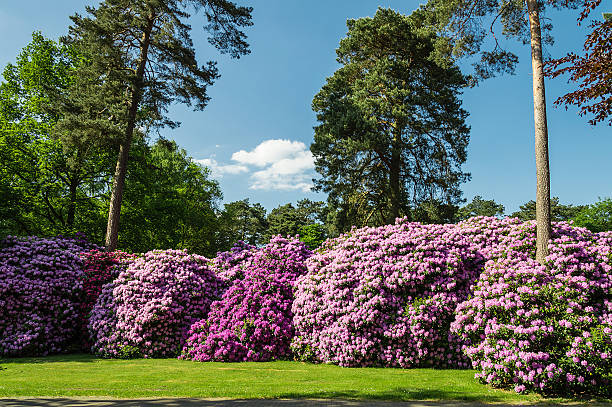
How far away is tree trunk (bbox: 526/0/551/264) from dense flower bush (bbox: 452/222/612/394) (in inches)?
12.5

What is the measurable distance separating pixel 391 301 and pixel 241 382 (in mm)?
4184

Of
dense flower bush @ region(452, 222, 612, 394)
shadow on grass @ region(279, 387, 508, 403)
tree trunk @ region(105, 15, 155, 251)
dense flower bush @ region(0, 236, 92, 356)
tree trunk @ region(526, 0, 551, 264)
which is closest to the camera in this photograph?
shadow on grass @ region(279, 387, 508, 403)

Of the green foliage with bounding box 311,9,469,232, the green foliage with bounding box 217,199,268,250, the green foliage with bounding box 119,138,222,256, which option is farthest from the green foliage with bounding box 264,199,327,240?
the green foliage with bounding box 311,9,469,232

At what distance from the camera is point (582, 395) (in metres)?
6.85

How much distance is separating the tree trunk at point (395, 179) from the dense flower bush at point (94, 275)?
567 inches

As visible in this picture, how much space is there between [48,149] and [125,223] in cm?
570

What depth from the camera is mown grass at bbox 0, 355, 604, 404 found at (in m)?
6.79

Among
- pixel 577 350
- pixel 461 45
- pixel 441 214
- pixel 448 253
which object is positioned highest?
pixel 461 45

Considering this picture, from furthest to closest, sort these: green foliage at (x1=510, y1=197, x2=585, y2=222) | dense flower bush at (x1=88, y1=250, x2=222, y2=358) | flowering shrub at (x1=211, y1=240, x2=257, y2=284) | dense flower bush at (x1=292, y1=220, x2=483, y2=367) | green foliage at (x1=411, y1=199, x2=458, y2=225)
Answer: green foliage at (x1=510, y1=197, x2=585, y2=222)
green foliage at (x1=411, y1=199, x2=458, y2=225)
flowering shrub at (x1=211, y1=240, x2=257, y2=284)
dense flower bush at (x1=88, y1=250, x2=222, y2=358)
dense flower bush at (x1=292, y1=220, x2=483, y2=367)

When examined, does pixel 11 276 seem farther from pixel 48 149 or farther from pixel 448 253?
pixel 448 253

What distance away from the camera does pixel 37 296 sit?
13039 millimetres

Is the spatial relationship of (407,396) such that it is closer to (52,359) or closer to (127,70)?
(52,359)

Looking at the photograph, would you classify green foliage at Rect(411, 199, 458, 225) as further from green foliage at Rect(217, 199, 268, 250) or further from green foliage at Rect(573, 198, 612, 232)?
green foliage at Rect(217, 199, 268, 250)

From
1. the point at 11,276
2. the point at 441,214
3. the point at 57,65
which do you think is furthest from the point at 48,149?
the point at 441,214
